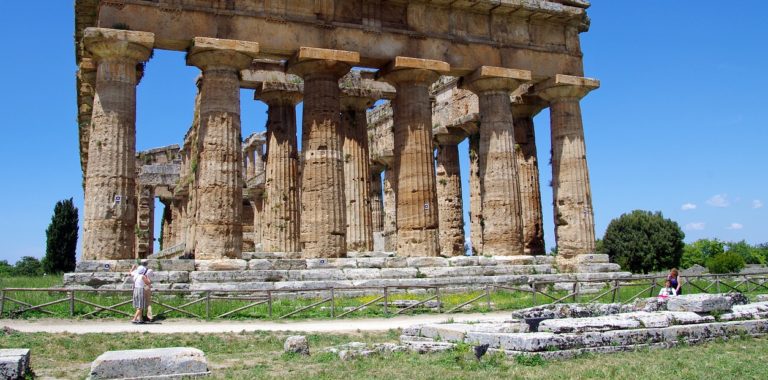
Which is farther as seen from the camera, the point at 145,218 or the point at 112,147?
the point at 145,218

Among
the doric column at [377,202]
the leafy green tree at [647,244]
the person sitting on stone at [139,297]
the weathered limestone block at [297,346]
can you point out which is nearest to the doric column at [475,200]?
the doric column at [377,202]

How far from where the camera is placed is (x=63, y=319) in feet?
52.6

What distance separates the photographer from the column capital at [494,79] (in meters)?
25.5

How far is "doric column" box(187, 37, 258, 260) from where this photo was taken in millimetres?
21094

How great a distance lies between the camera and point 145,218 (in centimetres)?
4184

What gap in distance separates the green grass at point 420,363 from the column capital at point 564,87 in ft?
54.7

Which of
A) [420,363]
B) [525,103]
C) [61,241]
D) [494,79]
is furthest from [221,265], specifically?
[61,241]

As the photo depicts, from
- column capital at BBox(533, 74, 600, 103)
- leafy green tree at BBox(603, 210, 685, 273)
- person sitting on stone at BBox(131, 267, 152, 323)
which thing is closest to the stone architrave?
column capital at BBox(533, 74, 600, 103)

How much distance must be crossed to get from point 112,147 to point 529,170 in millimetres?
17261

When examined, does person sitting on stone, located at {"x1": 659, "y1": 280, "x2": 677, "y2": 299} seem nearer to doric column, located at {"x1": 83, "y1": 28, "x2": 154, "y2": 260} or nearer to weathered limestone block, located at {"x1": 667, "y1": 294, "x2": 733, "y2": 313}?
weathered limestone block, located at {"x1": 667, "y1": 294, "x2": 733, "y2": 313}

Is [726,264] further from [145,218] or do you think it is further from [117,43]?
[117,43]

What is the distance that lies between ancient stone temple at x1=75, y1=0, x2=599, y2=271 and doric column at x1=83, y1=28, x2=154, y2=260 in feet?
0.13

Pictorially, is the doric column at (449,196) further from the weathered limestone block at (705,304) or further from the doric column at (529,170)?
the weathered limestone block at (705,304)

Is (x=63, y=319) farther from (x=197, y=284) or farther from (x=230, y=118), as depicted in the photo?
(x=230, y=118)
